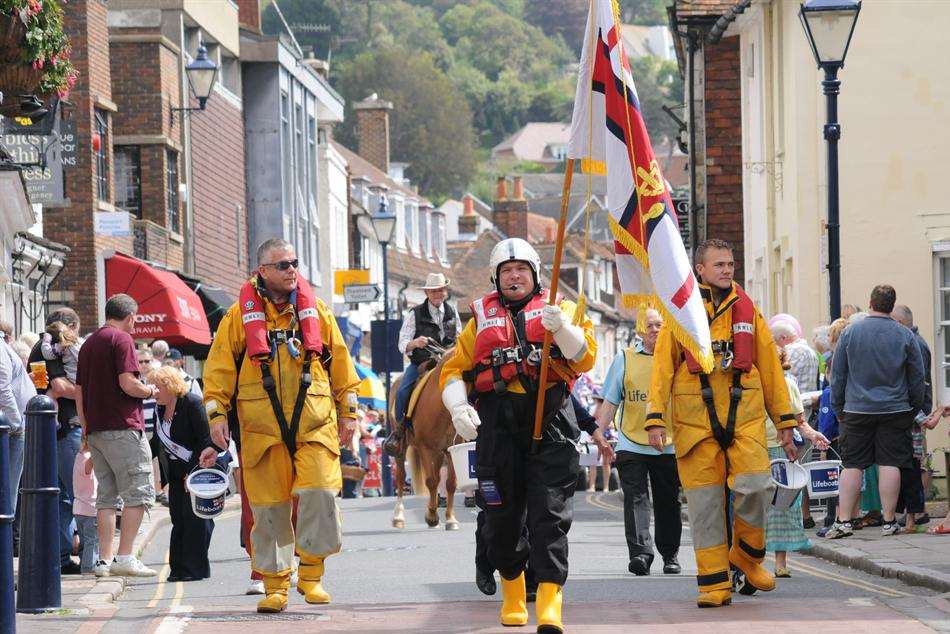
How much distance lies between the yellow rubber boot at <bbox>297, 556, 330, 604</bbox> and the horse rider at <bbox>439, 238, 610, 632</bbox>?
1395 mm

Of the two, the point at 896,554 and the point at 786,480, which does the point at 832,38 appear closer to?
the point at 896,554

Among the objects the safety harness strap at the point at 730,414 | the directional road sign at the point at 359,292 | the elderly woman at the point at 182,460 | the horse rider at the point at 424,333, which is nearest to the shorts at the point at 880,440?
the horse rider at the point at 424,333

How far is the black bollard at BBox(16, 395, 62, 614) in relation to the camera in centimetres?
1041

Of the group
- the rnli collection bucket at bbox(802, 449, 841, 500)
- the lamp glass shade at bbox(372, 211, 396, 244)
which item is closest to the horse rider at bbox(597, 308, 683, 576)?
the rnli collection bucket at bbox(802, 449, 841, 500)

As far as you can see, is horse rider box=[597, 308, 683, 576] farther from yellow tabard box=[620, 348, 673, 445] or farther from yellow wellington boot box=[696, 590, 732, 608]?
yellow wellington boot box=[696, 590, 732, 608]

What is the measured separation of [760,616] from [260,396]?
302 cm

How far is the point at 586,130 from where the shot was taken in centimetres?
1102

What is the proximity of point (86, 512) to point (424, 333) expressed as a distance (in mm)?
5429

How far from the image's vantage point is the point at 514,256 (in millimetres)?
10055

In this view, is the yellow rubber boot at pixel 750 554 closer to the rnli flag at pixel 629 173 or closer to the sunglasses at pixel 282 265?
the rnli flag at pixel 629 173

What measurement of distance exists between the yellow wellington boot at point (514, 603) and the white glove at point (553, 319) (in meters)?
1.35

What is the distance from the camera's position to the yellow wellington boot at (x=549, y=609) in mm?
9406

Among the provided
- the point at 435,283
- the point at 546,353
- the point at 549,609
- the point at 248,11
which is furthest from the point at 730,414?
the point at 248,11

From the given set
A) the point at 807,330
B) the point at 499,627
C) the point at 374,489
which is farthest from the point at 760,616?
the point at 374,489
